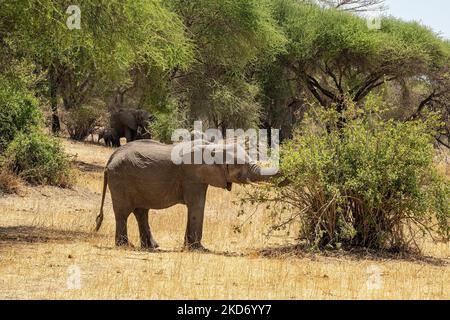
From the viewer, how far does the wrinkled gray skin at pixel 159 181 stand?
11.1 meters

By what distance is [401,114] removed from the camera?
118 feet

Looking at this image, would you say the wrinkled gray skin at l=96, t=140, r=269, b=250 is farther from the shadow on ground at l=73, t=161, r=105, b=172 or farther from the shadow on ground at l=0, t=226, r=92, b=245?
the shadow on ground at l=73, t=161, r=105, b=172

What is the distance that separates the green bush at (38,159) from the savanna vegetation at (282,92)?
0.11 feet

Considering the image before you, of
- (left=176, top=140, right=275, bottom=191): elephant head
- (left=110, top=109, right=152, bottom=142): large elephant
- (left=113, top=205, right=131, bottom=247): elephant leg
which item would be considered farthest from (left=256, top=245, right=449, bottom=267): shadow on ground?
(left=110, top=109, right=152, bottom=142): large elephant

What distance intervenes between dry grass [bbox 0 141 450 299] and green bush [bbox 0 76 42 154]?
4013 mm

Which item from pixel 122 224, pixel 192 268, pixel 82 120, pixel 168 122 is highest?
pixel 82 120

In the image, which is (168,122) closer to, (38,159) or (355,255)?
(38,159)

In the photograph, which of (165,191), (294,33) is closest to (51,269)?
(165,191)

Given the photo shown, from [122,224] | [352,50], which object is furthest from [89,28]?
[352,50]

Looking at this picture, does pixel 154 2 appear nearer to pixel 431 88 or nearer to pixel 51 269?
pixel 51 269

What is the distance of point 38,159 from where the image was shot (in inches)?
716

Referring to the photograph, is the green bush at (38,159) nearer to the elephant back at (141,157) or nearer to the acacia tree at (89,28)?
the acacia tree at (89,28)

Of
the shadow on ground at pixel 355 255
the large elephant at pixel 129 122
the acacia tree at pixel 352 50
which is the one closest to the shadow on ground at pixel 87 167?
the large elephant at pixel 129 122

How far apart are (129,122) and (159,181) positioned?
2475cm
